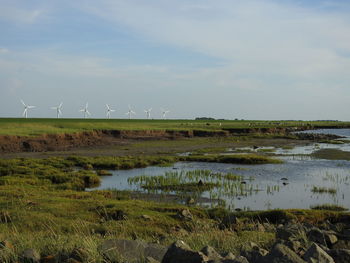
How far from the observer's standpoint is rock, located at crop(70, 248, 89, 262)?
8.00 meters

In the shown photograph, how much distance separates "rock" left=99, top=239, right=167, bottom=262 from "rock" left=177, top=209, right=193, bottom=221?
1040 centimetres

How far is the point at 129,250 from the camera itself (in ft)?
27.9

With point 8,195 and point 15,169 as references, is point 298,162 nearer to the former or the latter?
point 15,169

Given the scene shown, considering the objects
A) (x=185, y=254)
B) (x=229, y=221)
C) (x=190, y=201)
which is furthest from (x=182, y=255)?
(x=190, y=201)

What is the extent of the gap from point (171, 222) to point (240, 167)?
26.0 meters

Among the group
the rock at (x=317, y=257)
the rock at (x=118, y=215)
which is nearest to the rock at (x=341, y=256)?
the rock at (x=317, y=257)

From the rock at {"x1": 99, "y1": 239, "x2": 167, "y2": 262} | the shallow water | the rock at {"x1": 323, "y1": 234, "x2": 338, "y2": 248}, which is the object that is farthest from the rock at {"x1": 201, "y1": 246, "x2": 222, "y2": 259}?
the shallow water

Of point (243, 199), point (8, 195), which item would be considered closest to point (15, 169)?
point (8, 195)

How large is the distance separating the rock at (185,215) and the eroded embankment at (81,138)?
4315 centimetres

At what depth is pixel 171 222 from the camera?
18359 mm

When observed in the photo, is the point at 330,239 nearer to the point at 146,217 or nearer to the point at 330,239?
the point at 330,239

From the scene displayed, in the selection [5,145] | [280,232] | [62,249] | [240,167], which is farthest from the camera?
[5,145]

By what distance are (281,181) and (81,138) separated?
4635 centimetres

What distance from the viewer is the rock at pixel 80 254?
26.3 ft
